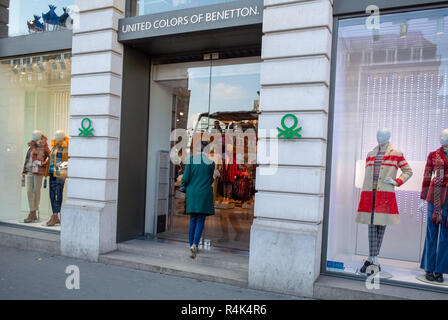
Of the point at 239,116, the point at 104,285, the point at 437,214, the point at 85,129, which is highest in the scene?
the point at 239,116

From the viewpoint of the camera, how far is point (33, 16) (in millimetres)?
7738

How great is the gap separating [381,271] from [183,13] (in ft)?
16.6

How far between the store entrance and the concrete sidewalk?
1.67 metres

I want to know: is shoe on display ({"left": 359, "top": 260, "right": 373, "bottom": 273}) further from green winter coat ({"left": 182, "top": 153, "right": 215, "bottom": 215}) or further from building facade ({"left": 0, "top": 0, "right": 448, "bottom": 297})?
green winter coat ({"left": 182, "top": 153, "right": 215, "bottom": 215})

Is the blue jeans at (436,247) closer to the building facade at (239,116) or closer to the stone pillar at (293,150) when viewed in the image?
the building facade at (239,116)

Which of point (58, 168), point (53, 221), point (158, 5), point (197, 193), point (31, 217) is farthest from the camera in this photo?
point (31, 217)

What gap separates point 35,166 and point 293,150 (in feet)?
20.3

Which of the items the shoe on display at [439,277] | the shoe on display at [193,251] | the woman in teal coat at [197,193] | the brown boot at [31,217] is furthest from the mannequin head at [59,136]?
the shoe on display at [439,277]

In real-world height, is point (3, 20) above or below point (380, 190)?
above

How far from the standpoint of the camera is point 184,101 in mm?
7617

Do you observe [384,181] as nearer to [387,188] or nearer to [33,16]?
[387,188]

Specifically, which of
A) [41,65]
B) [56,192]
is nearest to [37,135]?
[56,192]
